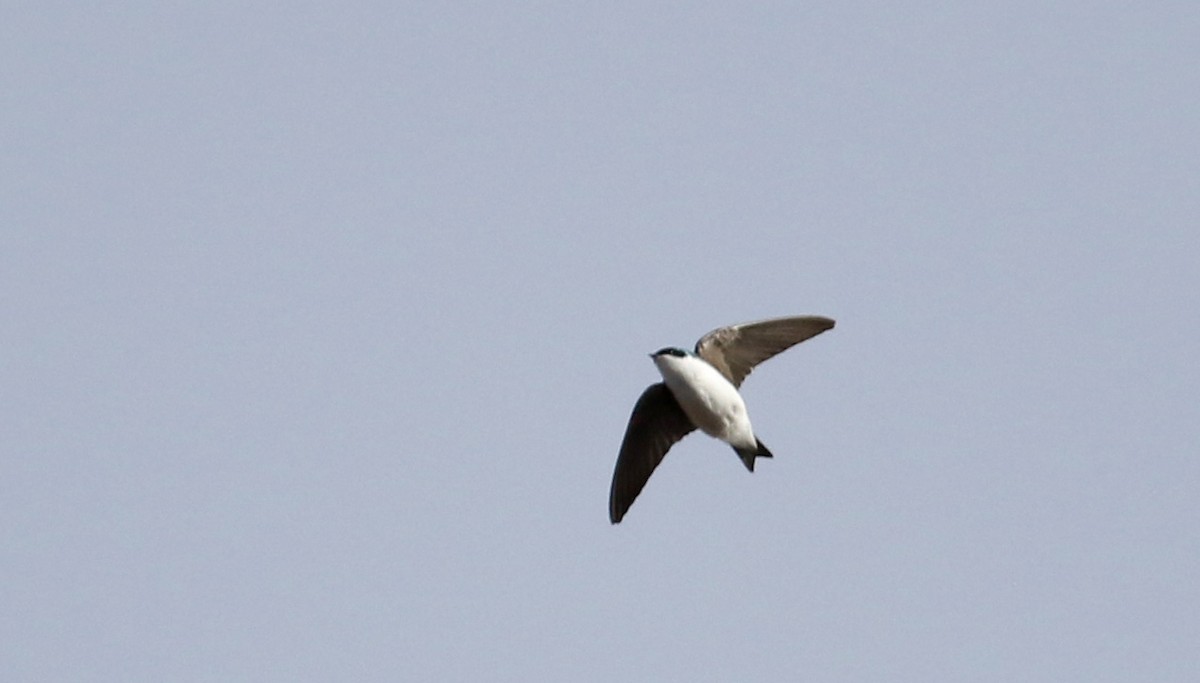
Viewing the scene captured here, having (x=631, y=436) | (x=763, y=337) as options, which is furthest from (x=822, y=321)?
(x=631, y=436)

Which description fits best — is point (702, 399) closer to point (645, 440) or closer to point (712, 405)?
point (712, 405)

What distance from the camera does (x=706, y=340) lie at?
15.6 m

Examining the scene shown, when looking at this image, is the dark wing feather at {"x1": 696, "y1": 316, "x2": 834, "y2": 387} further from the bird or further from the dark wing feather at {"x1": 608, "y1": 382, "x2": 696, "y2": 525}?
the dark wing feather at {"x1": 608, "y1": 382, "x2": 696, "y2": 525}

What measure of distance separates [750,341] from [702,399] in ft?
2.25

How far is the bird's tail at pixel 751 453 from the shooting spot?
15656 mm

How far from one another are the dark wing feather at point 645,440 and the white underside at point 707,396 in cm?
43

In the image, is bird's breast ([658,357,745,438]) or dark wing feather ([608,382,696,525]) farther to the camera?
dark wing feather ([608,382,696,525])

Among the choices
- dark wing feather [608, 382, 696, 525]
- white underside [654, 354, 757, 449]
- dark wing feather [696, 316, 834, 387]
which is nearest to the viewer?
white underside [654, 354, 757, 449]

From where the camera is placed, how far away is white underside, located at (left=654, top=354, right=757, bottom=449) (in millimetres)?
15148

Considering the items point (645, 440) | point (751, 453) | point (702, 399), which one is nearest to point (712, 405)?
Answer: point (702, 399)

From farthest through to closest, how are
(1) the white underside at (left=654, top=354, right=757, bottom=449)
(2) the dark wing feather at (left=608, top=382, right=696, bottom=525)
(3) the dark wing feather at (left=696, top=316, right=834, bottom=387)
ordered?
(2) the dark wing feather at (left=608, top=382, right=696, bottom=525) < (3) the dark wing feather at (left=696, top=316, right=834, bottom=387) < (1) the white underside at (left=654, top=354, right=757, bottom=449)

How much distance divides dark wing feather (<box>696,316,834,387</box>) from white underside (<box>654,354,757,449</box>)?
23 centimetres

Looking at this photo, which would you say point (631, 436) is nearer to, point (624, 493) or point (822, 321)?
point (624, 493)

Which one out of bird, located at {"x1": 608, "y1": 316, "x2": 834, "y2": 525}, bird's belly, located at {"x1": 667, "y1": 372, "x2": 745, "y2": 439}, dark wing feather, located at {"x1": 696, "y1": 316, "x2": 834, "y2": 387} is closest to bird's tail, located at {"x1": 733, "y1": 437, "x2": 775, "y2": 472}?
bird, located at {"x1": 608, "y1": 316, "x2": 834, "y2": 525}
